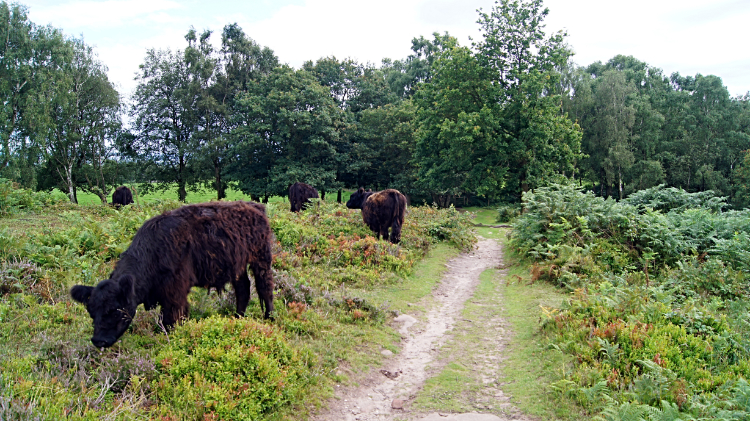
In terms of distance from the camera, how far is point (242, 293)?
7699 millimetres

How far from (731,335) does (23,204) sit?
70.9 feet

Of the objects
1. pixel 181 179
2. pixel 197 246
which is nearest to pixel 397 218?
pixel 197 246

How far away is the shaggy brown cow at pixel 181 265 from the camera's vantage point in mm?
5527

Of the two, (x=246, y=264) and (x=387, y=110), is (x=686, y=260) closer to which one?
(x=246, y=264)

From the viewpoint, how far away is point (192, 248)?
259 inches

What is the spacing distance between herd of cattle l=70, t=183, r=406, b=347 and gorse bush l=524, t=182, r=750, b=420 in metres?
5.29

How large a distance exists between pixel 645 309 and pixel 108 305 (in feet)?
28.5

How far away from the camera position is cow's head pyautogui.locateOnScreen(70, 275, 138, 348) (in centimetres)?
544

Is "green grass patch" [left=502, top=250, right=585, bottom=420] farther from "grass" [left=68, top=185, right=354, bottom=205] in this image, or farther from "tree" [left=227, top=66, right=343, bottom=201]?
"grass" [left=68, top=185, right=354, bottom=205]

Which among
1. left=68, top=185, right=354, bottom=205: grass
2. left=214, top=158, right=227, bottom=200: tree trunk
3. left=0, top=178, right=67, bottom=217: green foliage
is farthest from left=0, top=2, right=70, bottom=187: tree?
left=0, top=178, right=67, bottom=217: green foliage

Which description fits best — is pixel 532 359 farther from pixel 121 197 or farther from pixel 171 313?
pixel 121 197

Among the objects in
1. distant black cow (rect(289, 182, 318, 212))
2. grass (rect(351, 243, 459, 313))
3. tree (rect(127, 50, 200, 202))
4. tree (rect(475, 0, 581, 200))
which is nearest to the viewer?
grass (rect(351, 243, 459, 313))

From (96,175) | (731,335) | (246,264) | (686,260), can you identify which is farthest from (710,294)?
(96,175)

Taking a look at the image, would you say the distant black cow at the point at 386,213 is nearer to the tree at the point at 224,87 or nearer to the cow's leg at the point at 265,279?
the cow's leg at the point at 265,279
